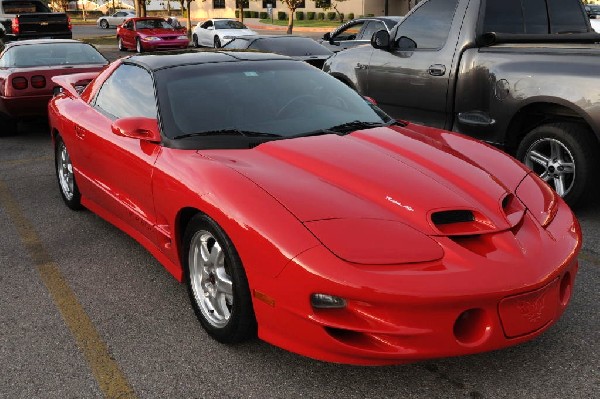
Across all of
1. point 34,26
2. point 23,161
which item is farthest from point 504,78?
point 34,26

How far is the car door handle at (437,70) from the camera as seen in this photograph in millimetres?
6239

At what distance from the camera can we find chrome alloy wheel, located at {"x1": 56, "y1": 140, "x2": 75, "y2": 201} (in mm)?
5672

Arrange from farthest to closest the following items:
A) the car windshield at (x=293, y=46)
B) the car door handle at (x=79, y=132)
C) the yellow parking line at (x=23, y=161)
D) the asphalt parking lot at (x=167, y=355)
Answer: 1. the car windshield at (x=293, y=46)
2. the yellow parking line at (x=23, y=161)
3. the car door handle at (x=79, y=132)
4. the asphalt parking lot at (x=167, y=355)

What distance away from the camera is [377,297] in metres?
2.57

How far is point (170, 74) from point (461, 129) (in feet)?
9.92

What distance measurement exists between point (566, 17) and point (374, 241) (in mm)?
4963

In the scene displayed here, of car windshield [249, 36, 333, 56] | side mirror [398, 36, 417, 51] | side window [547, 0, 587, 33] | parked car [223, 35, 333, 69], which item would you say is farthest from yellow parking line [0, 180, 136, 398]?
car windshield [249, 36, 333, 56]

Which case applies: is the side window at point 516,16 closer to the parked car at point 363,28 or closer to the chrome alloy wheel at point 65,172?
the chrome alloy wheel at point 65,172

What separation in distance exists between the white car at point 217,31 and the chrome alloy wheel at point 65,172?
73.1 ft

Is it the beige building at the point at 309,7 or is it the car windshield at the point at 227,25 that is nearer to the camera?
the car windshield at the point at 227,25

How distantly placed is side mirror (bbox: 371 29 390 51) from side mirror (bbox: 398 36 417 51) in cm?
14

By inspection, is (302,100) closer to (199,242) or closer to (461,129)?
(199,242)

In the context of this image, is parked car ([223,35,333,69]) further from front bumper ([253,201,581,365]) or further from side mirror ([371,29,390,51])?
front bumper ([253,201,581,365])

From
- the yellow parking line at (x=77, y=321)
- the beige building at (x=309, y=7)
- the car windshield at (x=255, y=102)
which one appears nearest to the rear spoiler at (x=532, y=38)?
the car windshield at (x=255, y=102)
